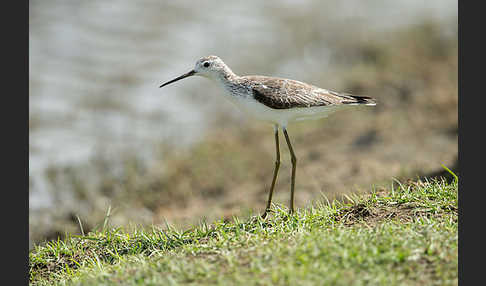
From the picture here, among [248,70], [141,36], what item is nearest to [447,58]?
[248,70]

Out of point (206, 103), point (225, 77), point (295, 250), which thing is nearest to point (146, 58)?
point (206, 103)

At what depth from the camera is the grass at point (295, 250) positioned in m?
4.00

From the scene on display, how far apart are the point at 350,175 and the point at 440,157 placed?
5.21 ft

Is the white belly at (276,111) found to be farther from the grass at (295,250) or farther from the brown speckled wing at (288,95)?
the grass at (295,250)

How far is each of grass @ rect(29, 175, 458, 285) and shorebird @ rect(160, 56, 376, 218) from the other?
72cm

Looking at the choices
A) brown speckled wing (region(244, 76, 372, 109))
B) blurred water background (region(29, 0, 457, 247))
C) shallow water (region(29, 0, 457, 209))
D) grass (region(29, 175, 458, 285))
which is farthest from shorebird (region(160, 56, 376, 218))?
shallow water (region(29, 0, 457, 209))

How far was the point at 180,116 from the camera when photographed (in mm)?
11836

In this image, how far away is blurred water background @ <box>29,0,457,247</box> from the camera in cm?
882

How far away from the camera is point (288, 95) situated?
18.5 feet

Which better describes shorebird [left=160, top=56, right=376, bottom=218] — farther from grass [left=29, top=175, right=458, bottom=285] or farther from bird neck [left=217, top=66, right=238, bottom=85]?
grass [left=29, top=175, right=458, bottom=285]

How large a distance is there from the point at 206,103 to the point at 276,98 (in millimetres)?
6946

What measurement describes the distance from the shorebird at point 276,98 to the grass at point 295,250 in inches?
28.3

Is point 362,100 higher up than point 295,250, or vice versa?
point 362,100

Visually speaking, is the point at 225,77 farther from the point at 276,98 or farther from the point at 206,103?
the point at 206,103
